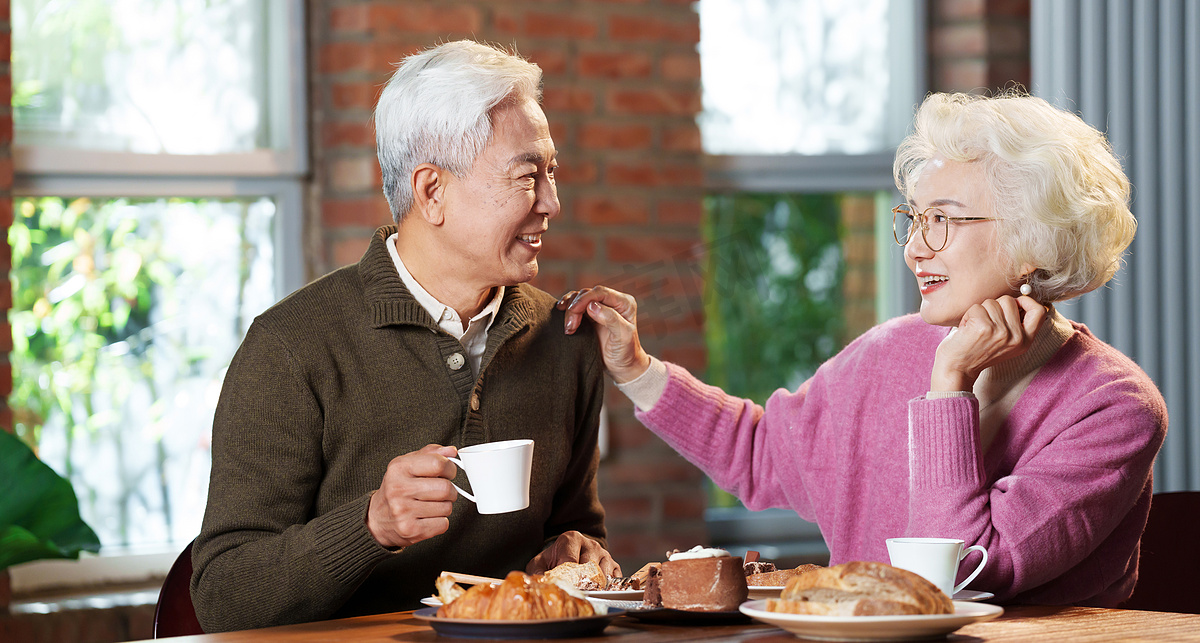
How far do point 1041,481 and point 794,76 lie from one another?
6.44 feet

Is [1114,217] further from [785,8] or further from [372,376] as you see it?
[785,8]

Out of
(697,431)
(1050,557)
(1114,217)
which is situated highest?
(1114,217)

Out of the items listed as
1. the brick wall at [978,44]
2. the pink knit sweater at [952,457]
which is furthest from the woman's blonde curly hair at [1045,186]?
the brick wall at [978,44]

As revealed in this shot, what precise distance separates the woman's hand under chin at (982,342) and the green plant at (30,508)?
4.99 feet

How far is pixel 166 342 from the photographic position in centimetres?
277

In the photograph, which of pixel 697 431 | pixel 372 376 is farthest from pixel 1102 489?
pixel 372 376

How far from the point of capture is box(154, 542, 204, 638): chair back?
1703 millimetres

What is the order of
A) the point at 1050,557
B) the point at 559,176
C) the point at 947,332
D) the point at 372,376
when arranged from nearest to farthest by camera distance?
the point at 1050,557 → the point at 372,376 → the point at 947,332 → the point at 559,176

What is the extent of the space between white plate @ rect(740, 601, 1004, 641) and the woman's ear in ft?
2.80

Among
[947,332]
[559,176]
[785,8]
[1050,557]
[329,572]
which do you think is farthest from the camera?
[785,8]

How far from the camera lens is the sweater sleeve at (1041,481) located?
5.32 ft

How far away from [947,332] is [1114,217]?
306mm

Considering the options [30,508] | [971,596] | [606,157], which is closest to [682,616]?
[971,596]

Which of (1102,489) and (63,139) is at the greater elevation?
(63,139)
